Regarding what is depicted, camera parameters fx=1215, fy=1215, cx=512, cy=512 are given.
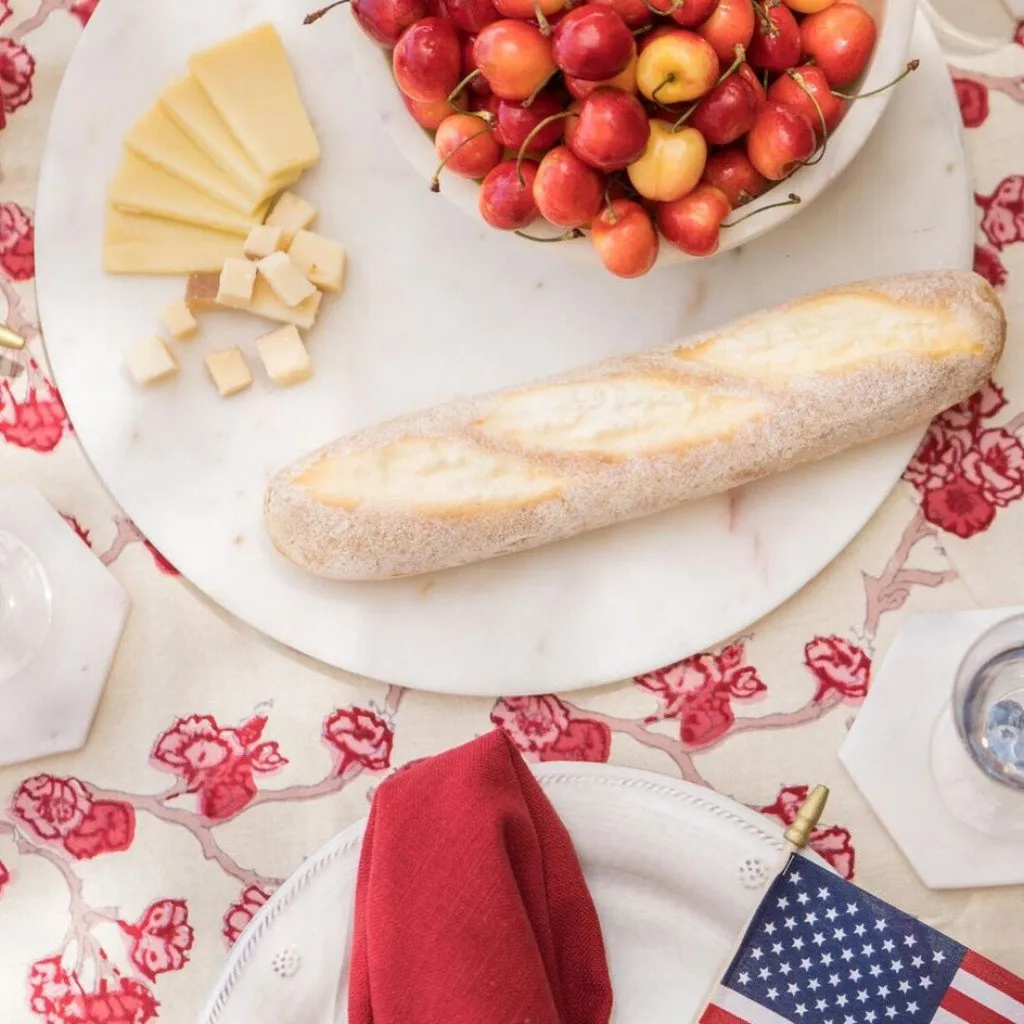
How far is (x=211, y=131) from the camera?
102cm

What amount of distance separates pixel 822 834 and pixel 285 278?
0.64 metres

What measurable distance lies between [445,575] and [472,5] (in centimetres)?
44

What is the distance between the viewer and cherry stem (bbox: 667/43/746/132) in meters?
0.84

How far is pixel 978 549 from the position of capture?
3.35ft

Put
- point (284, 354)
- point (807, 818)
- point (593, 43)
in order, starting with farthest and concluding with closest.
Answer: point (284, 354), point (807, 818), point (593, 43)

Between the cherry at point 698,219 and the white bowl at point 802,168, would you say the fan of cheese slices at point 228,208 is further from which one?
the cherry at point 698,219

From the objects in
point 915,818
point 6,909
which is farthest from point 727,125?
point 6,909

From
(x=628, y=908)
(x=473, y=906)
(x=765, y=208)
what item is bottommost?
(x=628, y=908)

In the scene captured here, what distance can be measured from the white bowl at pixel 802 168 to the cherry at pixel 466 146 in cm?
1

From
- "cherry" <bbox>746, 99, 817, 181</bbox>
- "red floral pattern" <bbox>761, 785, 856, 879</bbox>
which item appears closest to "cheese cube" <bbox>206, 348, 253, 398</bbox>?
"cherry" <bbox>746, 99, 817, 181</bbox>

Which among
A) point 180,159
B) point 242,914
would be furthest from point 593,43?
point 242,914

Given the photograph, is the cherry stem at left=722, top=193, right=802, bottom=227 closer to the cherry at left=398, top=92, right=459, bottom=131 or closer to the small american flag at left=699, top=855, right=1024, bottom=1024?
the cherry at left=398, top=92, right=459, bottom=131

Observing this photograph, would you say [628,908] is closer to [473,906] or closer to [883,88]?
[473,906]

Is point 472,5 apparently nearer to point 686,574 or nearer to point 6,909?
point 686,574
